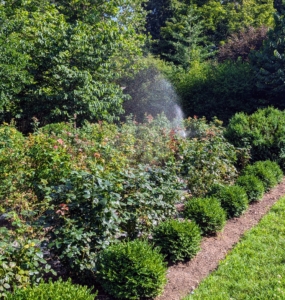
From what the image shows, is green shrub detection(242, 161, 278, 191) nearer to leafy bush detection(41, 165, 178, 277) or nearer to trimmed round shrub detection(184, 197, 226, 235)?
trimmed round shrub detection(184, 197, 226, 235)

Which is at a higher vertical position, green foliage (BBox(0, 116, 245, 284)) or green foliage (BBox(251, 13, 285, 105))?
green foliage (BBox(251, 13, 285, 105))

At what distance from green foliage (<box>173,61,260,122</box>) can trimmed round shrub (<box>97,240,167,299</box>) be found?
441 inches

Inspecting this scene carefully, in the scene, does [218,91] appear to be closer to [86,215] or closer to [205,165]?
[205,165]

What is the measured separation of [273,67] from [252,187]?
8.76 metres

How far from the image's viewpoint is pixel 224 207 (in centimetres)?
469

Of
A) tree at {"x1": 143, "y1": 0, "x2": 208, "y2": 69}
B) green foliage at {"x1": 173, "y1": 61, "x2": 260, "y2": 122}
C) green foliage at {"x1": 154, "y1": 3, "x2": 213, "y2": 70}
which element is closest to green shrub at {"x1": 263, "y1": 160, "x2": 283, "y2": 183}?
green foliage at {"x1": 173, "y1": 61, "x2": 260, "y2": 122}

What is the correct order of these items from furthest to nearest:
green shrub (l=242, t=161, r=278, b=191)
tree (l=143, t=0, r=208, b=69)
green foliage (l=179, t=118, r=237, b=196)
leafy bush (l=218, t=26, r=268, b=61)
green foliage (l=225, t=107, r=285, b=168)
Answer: tree (l=143, t=0, r=208, b=69)
leafy bush (l=218, t=26, r=268, b=61)
green foliage (l=225, t=107, r=285, b=168)
green shrub (l=242, t=161, r=278, b=191)
green foliage (l=179, t=118, r=237, b=196)

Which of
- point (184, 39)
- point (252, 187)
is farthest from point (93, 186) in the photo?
point (184, 39)

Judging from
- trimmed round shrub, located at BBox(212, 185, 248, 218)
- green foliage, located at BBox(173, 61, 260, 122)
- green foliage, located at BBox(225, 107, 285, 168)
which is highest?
green foliage, located at BBox(173, 61, 260, 122)

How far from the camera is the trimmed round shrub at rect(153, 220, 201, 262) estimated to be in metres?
3.49

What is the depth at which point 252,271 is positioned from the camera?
10.9 feet

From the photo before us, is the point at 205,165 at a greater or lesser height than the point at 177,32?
lesser

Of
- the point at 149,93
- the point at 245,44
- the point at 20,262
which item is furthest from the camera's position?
the point at 245,44

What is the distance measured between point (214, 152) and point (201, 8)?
20.0m
